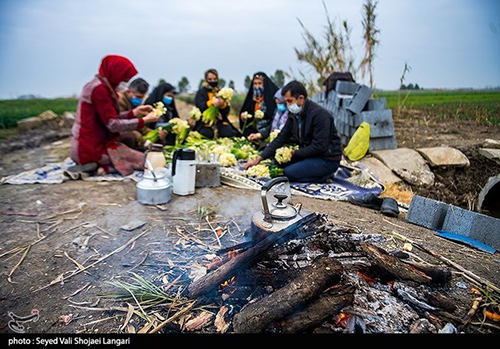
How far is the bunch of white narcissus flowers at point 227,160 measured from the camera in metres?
5.45

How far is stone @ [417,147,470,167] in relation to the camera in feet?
14.1

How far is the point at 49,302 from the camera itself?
6.61 ft

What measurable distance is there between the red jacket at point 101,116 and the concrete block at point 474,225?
14.6 feet

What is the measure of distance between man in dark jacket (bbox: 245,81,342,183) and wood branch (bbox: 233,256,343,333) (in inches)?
115

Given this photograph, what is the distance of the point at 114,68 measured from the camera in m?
4.70

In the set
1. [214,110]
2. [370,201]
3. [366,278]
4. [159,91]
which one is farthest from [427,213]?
[159,91]

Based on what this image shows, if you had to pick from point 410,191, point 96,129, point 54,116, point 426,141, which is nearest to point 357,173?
point 410,191

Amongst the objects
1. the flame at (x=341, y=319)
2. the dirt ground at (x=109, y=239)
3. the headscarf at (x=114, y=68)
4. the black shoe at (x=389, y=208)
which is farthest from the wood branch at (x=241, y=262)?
the headscarf at (x=114, y=68)

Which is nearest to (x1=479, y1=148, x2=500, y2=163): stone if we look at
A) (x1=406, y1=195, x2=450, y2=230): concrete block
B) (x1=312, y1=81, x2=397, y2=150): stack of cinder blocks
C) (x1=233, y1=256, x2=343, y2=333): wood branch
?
(x1=406, y1=195, x2=450, y2=230): concrete block

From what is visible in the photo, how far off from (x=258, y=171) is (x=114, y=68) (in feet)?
9.22

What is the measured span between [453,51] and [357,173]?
7.29ft

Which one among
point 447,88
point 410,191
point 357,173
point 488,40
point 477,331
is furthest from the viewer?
point 357,173

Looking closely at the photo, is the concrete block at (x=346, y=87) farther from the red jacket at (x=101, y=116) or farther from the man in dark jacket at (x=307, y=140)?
the red jacket at (x=101, y=116)

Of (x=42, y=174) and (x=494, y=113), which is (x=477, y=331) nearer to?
(x=494, y=113)
